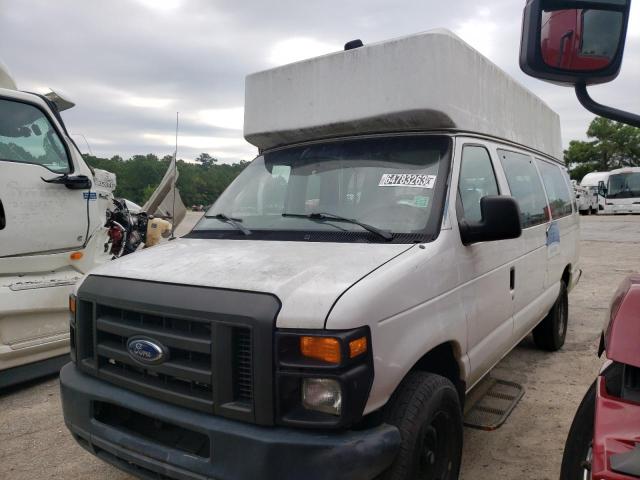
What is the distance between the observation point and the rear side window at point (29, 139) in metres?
4.56

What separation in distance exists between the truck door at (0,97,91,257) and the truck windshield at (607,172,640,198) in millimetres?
30573

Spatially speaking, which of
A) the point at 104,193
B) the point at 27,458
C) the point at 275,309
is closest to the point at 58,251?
the point at 104,193

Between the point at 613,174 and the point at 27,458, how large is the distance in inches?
1267

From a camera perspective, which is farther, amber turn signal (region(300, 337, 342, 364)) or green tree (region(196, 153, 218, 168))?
green tree (region(196, 153, 218, 168))

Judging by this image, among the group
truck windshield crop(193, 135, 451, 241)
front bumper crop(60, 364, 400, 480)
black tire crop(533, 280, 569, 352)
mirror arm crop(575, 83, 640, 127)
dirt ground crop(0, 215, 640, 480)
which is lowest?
dirt ground crop(0, 215, 640, 480)

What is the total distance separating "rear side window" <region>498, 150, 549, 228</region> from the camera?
4000 mm

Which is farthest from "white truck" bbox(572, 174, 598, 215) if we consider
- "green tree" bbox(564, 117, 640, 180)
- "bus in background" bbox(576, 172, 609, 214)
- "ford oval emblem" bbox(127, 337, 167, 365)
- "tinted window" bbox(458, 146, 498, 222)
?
"ford oval emblem" bbox(127, 337, 167, 365)

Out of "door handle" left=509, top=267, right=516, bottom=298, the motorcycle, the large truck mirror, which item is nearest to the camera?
the large truck mirror

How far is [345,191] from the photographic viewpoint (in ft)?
10.5

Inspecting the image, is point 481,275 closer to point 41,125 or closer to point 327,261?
point 327,261

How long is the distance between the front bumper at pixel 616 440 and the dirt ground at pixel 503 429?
65.3 inches

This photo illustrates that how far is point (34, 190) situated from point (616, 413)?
4.61 m

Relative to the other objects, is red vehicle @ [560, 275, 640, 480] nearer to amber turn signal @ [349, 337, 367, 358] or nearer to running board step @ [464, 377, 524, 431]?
amber turn signal @ [349, 337, 367, 358]

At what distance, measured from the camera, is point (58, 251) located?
15.9ft
